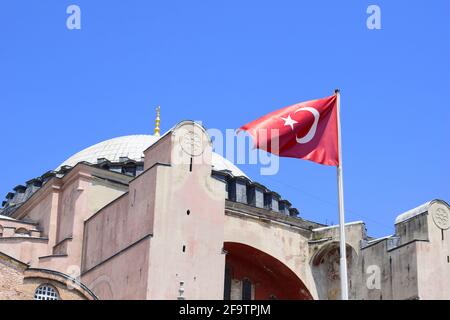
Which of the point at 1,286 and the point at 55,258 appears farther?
the point at 55,258

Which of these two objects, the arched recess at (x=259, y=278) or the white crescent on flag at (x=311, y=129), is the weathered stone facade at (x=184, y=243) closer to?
the arched recess at (x=259, y=278)

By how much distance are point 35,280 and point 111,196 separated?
9.72 m

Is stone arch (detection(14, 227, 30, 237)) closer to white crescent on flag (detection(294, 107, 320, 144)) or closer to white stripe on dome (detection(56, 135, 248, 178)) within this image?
white stripe on dome (detection(56, 135, 248, 178))

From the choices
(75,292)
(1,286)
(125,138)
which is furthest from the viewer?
(125,138)

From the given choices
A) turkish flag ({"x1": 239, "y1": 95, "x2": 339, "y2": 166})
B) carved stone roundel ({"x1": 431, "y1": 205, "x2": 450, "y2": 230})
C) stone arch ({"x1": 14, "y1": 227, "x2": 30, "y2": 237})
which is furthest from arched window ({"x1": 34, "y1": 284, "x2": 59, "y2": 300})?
carved stone roundel ({"x1": 431, "y1": 205, "x2": 450, "y2": 230})

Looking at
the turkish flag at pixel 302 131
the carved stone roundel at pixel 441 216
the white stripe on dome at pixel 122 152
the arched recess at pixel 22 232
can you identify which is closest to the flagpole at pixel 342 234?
the turkish flag at pixel 302 131

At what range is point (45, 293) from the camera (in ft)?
91.1

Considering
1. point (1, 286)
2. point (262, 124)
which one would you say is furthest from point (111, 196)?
point (262, 124)

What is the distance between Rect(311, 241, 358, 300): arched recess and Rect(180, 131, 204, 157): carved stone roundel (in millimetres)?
7650

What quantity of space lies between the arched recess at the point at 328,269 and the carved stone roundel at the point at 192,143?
7.65m

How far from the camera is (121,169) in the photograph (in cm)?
4159

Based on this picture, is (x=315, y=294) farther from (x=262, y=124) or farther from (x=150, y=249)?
(x=262, y=124)

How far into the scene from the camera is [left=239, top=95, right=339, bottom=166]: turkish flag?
66.7 ft

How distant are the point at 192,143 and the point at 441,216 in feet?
29.8
